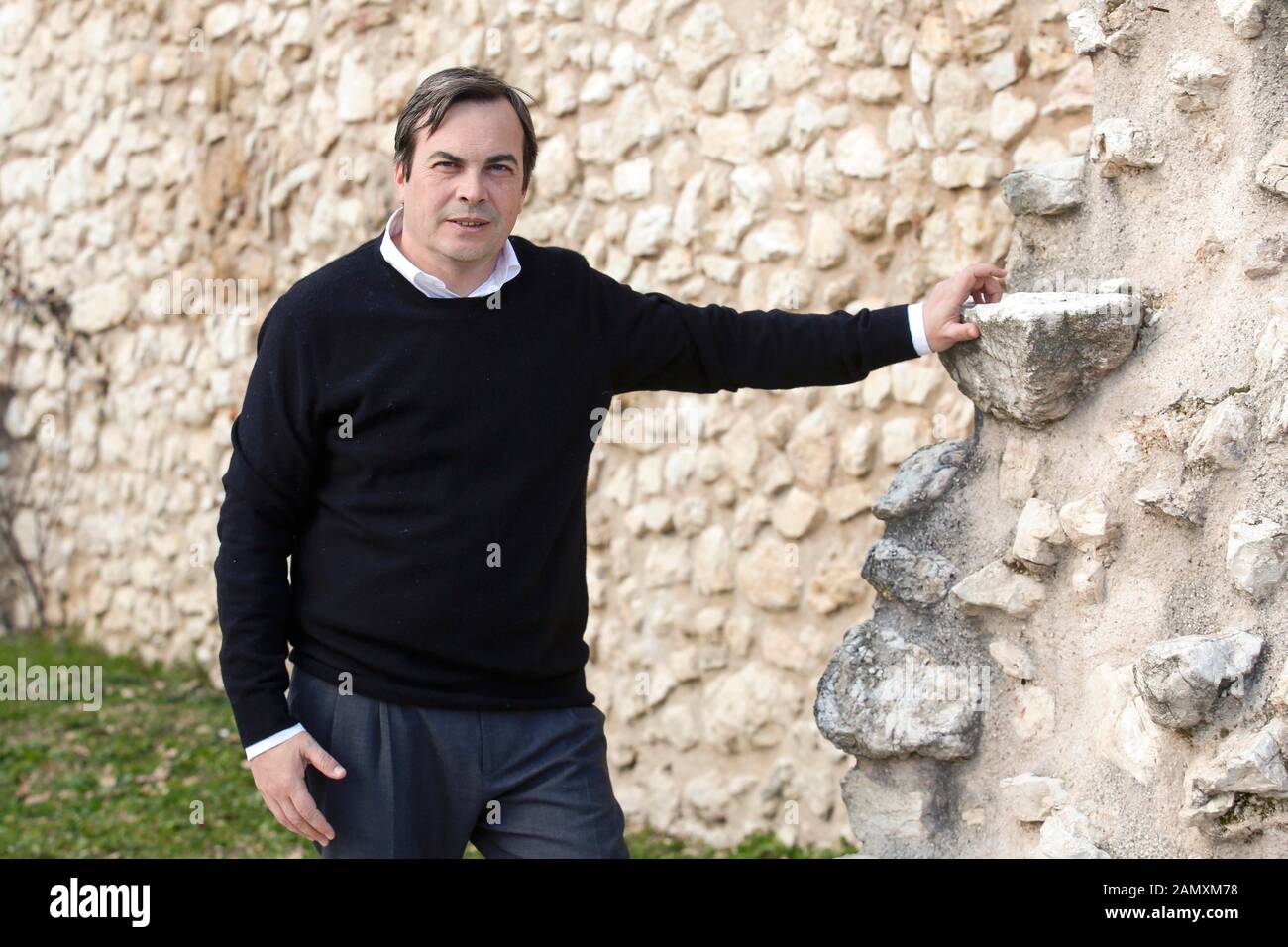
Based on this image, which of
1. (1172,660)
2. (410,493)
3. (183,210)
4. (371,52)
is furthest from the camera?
(183,210)

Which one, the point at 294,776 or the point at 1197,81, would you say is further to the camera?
the point at 294,776

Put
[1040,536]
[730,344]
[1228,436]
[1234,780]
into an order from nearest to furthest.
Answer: [1234,780], [1228,436], [1040,536], [730,344]

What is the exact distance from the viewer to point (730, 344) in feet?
8.77

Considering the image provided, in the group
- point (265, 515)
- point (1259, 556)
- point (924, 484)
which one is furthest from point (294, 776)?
point (1259, 556)

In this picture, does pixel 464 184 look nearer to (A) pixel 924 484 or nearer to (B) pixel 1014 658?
(A) pixel 924 484

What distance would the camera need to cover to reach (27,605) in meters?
8.02

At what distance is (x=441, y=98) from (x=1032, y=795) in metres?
1.49

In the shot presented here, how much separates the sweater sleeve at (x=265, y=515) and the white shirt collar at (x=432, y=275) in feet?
0.65

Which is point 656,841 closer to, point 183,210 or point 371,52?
point 371,52

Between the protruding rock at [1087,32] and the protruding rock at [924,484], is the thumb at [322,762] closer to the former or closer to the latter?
the protruding rock at [924,484]

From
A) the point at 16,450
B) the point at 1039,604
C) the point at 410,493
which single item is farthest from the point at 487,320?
the point at 16,450

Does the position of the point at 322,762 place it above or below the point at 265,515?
below

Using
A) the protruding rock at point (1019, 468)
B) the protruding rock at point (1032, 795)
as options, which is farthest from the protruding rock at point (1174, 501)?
the protruding rock at point (1032, 795)

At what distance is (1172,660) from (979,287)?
0.82m
